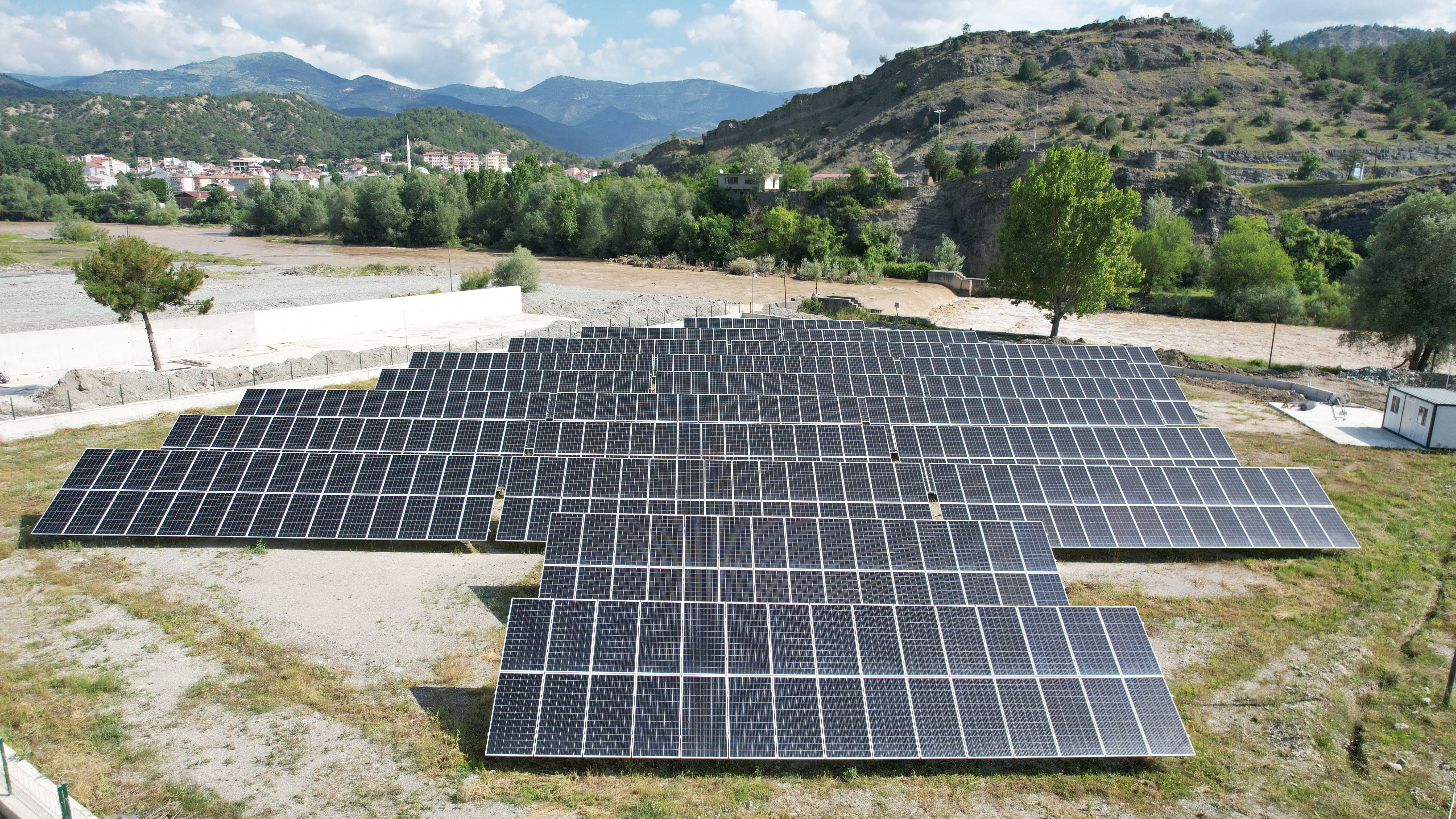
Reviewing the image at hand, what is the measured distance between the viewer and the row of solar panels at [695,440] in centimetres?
1781

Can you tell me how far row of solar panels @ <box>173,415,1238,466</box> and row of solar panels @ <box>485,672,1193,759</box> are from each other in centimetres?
861

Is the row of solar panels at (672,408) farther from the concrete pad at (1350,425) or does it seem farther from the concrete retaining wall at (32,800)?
the concrete retaining wall at (32,800)

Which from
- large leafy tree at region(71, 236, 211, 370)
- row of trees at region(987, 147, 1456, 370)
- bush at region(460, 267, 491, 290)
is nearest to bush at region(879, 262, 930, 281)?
row of trees at region(987, 147, 1456, 370)

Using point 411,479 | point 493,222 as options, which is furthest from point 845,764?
point 493,222

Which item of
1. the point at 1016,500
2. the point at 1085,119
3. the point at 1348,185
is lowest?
the point at 1016,500

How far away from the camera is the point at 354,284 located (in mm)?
62312

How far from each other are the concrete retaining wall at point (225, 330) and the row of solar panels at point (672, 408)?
15.5m

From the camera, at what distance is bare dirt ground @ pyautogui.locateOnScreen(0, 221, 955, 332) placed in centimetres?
4750

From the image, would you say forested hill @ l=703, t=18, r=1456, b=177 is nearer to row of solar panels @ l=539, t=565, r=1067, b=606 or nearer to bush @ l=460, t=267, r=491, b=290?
bush @ l=460, t=267, r=491, b=290

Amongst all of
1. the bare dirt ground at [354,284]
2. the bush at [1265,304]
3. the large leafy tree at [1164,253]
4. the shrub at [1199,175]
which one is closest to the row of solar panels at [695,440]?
the bare dirt ground at [354,284]

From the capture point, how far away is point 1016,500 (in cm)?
1551

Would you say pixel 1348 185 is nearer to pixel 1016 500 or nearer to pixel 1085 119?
pixel 1085 119

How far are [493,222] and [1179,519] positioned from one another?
103987mm

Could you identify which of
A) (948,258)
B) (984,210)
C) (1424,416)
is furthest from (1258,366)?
(984,210)
